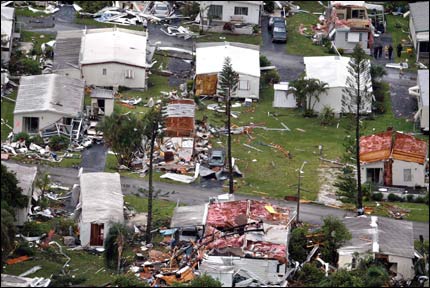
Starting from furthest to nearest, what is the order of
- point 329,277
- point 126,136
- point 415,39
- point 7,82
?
1. point 415,39
2. point 7,82
3. point 126,136
4. point 329,277

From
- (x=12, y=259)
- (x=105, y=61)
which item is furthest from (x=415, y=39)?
(x=12, y=259)

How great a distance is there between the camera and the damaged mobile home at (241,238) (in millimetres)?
58281

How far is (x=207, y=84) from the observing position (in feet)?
261

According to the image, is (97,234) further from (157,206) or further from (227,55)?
(227,55)

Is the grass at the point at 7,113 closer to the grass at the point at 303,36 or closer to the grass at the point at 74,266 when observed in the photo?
the grass at the point at 74,266

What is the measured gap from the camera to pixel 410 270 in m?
59.3

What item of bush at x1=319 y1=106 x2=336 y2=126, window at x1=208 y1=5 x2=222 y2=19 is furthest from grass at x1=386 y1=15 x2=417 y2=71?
window at x1=208 y1=5 x2=222 y2=19

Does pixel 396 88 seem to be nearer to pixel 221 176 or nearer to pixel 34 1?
pixel 221 176

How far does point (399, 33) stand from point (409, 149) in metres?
21.7

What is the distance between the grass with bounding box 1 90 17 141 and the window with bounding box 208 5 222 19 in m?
15.1

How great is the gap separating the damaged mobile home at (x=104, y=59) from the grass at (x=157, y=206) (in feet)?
46.3

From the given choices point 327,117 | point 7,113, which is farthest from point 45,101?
point 327,117

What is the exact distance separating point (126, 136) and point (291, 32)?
22852 mm

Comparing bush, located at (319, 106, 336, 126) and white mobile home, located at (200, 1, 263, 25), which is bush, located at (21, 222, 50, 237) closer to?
bush, located at (319, 106, 336, 126)
